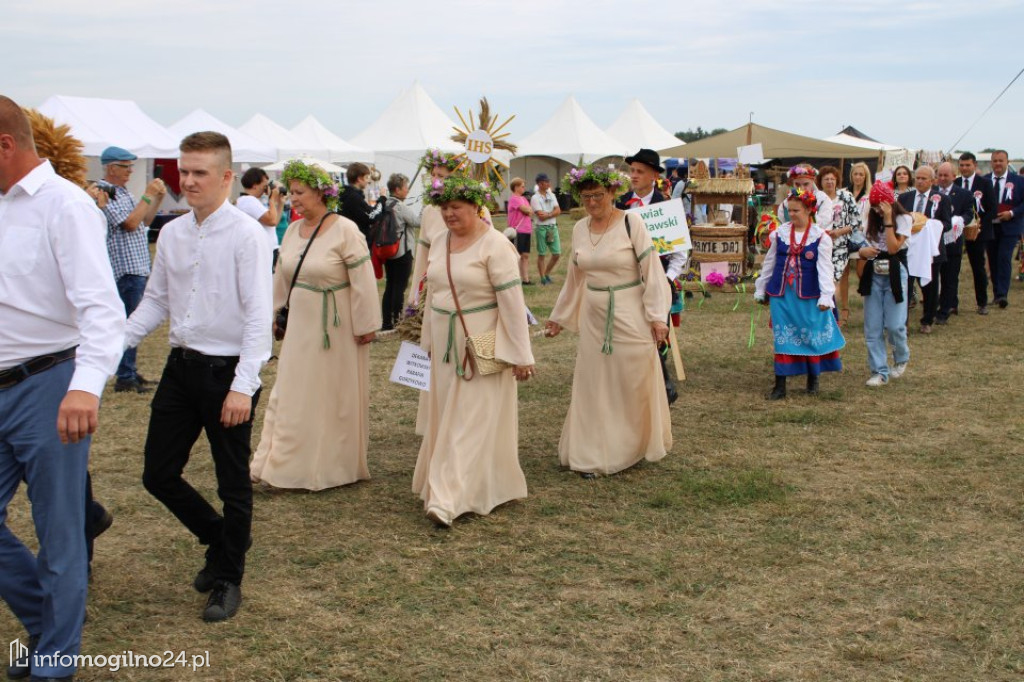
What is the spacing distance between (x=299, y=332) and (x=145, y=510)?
1405mm

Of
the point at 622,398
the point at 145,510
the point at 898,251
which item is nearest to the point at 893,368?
the point at 898,251

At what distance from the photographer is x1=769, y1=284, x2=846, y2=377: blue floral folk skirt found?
336 inches

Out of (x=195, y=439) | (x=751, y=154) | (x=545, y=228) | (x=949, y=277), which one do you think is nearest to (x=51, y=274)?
(x=195, y=439)

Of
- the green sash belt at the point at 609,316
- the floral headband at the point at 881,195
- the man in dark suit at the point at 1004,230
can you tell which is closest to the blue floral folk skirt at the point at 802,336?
the floral headband at the point at 881,195

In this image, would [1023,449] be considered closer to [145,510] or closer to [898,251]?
[898,251]

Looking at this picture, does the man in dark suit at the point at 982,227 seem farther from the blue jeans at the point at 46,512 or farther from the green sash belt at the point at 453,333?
the blue jeans at the point at 46,512

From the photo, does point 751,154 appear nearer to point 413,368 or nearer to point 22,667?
point 413,368

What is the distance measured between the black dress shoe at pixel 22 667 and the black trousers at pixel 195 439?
29.3 inches

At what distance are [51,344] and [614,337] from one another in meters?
3.89

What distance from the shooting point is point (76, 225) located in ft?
11.2

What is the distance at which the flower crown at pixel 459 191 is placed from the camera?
5.55m

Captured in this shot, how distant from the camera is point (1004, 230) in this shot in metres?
14.1

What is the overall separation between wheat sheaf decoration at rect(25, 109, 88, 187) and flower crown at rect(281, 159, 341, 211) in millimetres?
1854

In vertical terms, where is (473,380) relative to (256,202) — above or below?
below
